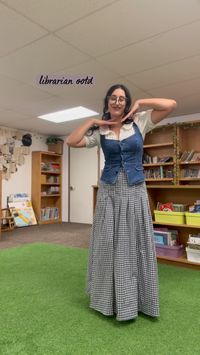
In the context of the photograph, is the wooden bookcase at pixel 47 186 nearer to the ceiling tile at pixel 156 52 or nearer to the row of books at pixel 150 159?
Result: the row of books at pixel 150 159

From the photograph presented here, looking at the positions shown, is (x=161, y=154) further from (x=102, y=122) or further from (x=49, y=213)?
(x=49, y=213)

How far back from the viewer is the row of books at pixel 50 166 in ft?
21.8

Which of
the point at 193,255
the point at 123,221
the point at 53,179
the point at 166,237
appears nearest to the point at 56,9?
the point at 123,221

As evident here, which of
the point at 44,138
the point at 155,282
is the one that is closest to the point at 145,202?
the point at 155,282

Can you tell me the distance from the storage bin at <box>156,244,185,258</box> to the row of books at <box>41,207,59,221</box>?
404 centimetres

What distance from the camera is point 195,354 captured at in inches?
50.0

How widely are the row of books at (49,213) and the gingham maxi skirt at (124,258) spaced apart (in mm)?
5038

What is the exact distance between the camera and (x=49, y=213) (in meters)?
6.72

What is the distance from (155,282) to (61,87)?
9.30 feet

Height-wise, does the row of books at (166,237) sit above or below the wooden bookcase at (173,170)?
below

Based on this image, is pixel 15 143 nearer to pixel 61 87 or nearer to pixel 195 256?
pixel 61 87

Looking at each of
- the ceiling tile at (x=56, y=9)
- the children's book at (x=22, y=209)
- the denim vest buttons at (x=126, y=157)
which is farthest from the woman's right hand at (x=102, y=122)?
the children's book at (x=22, y=209)

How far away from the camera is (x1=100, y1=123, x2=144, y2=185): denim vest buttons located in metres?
1.63

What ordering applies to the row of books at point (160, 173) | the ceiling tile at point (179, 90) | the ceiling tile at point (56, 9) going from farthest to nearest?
the row of books at point (160, 173) < the ceiling tile at point (179, 90) < the ceiling tile at point (56, 9)
